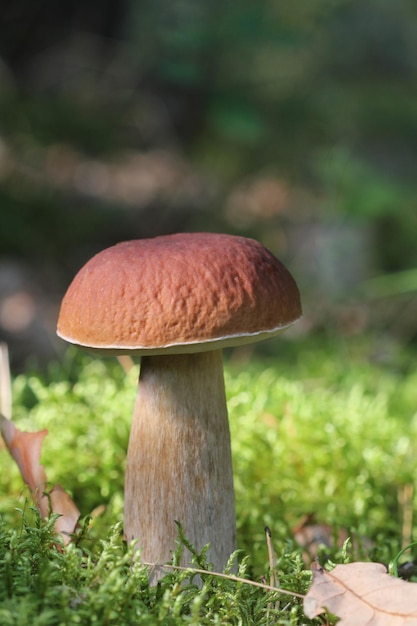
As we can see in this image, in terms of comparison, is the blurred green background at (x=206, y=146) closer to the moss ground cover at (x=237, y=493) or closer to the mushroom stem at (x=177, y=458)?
the moss ground cover at (x=237, y=493)

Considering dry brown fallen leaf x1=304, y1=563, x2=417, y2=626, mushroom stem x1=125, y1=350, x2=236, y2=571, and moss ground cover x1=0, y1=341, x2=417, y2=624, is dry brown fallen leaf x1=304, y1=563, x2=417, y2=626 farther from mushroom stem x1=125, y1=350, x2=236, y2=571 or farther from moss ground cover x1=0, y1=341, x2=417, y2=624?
mushroom stem x1=125, y1=350, x2=236, y2=571

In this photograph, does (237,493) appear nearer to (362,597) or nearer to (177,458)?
(177,458)

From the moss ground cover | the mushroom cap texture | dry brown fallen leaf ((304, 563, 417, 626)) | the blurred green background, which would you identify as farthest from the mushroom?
the blurred green background

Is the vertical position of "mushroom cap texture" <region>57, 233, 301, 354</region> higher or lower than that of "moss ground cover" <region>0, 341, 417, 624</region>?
higher

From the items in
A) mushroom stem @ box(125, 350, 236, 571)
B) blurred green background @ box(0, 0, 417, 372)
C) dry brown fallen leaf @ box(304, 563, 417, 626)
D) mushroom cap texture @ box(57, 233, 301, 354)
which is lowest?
dry brown fallen leaf @ box(304, 563, 417, 626)

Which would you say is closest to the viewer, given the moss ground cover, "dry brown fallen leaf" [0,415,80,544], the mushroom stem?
the moss ground cover

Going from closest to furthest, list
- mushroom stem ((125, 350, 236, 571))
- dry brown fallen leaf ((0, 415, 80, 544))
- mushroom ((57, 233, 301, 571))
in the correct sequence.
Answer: mushroom ((57, 233, 301, 571)), mushroom stem ((125, 350, 236, 571)), dry brown fallen leaf ((0, 415, 80, 544))

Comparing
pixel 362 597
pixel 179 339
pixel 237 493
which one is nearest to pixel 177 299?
pixel 179 339
